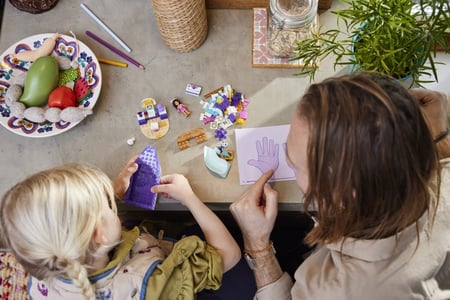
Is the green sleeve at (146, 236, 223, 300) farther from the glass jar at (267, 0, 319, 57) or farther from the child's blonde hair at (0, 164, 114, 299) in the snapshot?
the glass jar at (267, 0, 319, 57)

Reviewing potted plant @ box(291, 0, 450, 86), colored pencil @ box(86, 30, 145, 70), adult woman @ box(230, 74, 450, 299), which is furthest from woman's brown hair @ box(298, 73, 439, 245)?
colored pencil @ box(86, 30, 145, 70)

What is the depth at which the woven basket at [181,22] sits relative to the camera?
2.97ft

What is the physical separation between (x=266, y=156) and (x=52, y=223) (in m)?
0.44

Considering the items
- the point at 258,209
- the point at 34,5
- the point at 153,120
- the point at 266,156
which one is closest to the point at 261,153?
the point at 266,156

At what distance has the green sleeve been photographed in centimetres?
83

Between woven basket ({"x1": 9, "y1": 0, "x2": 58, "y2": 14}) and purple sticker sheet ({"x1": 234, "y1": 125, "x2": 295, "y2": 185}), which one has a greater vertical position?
woven basket ({"x1": 9, "y1": 0, "x2": 58, "y2": 14})

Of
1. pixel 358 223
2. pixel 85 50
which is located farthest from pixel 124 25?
pixel 358 223

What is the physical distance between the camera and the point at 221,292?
1014mm

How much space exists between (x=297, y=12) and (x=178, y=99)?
32 cm

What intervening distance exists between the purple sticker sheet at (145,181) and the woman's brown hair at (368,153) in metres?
0.38

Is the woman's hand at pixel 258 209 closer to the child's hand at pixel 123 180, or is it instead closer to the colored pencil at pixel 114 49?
the child's hand at pixel 123 180

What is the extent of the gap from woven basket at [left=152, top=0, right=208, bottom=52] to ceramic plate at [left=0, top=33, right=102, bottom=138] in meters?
0.18

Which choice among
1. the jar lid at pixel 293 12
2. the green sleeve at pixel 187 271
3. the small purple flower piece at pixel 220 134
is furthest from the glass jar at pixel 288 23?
the green sleeve at pixel 187 271

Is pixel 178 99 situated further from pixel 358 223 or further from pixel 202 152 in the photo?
pixel 358 223
